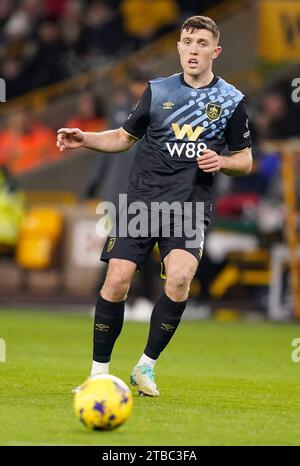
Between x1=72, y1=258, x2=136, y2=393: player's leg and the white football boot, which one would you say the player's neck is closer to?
x1=72, y1=258, x2=136, y2=393: player's leg

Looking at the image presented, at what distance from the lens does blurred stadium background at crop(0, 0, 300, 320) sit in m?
17.7

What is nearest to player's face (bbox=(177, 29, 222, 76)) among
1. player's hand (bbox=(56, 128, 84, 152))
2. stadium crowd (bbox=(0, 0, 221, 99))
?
player's hand (bbox=(56, 128, 84, 152))

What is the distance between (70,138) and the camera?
864cm

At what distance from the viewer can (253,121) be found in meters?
20.3

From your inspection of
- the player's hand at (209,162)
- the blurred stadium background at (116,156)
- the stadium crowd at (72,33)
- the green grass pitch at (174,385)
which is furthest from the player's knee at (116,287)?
the stadium crowd at (72,33)

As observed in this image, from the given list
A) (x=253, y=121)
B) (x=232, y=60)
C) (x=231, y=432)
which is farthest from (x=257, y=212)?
(x=231, y=432)

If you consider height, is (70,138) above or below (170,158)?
above

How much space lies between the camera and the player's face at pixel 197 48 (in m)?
8.63

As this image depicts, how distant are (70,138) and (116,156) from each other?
6584 mm

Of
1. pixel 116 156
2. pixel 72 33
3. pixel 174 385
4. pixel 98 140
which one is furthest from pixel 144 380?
pixel 72 33

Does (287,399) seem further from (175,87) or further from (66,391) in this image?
(175,87)

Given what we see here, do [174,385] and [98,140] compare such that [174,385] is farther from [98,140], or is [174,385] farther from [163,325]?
[98,140]

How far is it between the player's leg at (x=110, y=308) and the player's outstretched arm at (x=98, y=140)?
774mm
